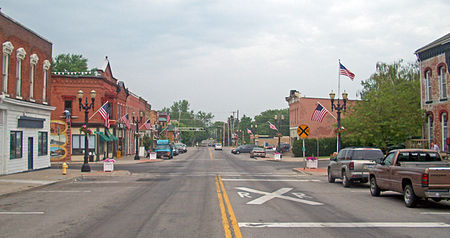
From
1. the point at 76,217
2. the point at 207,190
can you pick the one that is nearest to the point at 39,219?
the point at 76,217

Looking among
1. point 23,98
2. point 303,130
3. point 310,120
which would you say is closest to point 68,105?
point 23,98

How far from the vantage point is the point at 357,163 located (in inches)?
717

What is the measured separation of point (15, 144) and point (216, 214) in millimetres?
18414

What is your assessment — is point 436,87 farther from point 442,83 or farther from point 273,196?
point 273,196

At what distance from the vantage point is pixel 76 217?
11.0 metres

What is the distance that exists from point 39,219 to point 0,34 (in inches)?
625

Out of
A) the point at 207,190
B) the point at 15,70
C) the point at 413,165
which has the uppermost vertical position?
the point at 15,70

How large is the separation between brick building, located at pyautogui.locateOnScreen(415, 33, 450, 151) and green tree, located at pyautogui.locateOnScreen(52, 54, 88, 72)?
61978 mm

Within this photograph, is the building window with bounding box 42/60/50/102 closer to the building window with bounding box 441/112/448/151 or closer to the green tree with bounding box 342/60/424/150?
the green tree with bounding box 342/60/424/150

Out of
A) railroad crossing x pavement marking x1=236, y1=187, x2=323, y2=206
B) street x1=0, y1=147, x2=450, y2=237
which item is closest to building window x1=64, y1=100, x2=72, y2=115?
street x1=0, y1=147, x2=450, y2=237

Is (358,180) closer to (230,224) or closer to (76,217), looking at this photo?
(230,224)

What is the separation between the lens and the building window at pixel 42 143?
28791 mm

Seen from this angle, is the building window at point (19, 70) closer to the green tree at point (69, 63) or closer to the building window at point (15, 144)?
the building window at point (15, 144)

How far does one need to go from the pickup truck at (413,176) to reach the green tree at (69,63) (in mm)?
71063
